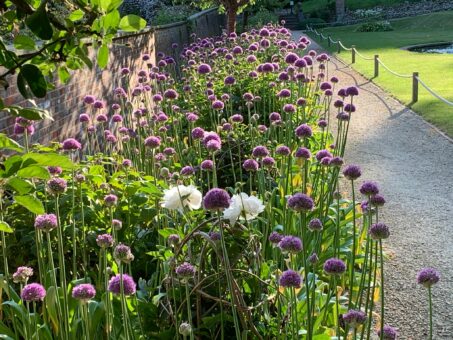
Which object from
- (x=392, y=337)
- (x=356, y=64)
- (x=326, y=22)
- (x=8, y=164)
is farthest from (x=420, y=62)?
(x=326, y=22)

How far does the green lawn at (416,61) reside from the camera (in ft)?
35.4

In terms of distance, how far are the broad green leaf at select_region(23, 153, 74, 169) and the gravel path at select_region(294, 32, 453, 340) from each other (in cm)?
299

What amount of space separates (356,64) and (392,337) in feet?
54.7

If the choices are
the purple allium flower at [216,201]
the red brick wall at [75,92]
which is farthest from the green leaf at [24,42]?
the red brick wall at [75,92]

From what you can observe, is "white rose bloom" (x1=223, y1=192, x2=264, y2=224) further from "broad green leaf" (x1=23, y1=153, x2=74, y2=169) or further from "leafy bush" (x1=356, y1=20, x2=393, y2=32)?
"leafy bush" (x1=356, y1=20, x2=393, y2=32)

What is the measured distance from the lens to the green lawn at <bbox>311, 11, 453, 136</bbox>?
35.4 feet

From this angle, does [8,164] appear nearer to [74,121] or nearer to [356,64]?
[74,121]

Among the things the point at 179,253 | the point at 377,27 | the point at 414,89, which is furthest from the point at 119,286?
the point at 377,27

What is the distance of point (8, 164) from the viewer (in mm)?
980

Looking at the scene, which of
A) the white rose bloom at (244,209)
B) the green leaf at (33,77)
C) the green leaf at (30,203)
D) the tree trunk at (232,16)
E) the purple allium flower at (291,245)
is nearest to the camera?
the green leaf at (33,77)

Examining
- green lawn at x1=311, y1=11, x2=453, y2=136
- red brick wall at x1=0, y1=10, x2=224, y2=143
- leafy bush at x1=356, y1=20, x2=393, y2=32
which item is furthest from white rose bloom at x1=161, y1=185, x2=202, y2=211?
leafy bush at x1=356, y1=20, x2=393, y2=32

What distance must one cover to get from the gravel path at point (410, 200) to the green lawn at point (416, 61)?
0.46m

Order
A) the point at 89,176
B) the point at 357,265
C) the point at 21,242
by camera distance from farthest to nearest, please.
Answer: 1. the point at 357,265
2. the point at 89,176
3. the point at 21,242

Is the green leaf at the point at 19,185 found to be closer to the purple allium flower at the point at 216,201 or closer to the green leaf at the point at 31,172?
the green leaf at the point at 31,172
